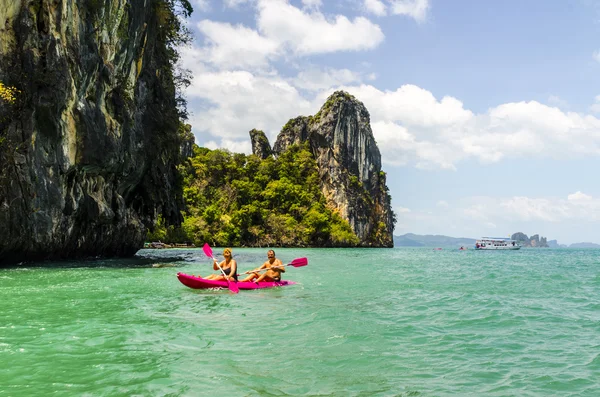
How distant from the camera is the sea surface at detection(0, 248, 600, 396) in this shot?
5535 mm

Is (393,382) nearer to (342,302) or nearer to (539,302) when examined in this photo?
(342,302)

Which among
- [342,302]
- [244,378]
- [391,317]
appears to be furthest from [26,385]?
[342,302]

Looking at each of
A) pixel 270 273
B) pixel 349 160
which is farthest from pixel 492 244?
pixel 270 273

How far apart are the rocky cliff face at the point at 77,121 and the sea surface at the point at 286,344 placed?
549 centimetres

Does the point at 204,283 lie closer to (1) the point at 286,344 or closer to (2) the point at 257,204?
(1) the point at 286,344

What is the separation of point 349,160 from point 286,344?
85349mm

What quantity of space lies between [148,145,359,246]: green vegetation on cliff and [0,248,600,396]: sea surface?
2349 inches

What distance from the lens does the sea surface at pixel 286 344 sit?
5535 millimetres

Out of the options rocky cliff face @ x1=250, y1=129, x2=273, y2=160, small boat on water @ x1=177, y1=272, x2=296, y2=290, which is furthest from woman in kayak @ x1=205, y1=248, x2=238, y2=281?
rocky cliff face @ x1=250, y1=129, x2=273, y2=160

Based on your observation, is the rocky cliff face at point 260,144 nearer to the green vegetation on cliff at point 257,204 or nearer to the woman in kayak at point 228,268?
the green vegetation on cliff at point 257,204

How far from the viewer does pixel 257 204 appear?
7950 centimetres

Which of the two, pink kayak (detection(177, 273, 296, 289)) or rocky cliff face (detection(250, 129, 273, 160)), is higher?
rocky cliff face (detection(250, 129, 273, 160))

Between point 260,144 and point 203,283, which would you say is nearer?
point 203,283

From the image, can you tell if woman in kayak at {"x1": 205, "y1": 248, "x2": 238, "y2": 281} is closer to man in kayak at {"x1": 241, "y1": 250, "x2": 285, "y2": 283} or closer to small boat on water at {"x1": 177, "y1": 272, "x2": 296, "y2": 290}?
small boat on water at {"x1": 177, "y1": 272, "x2": 296, "y2": 290}
